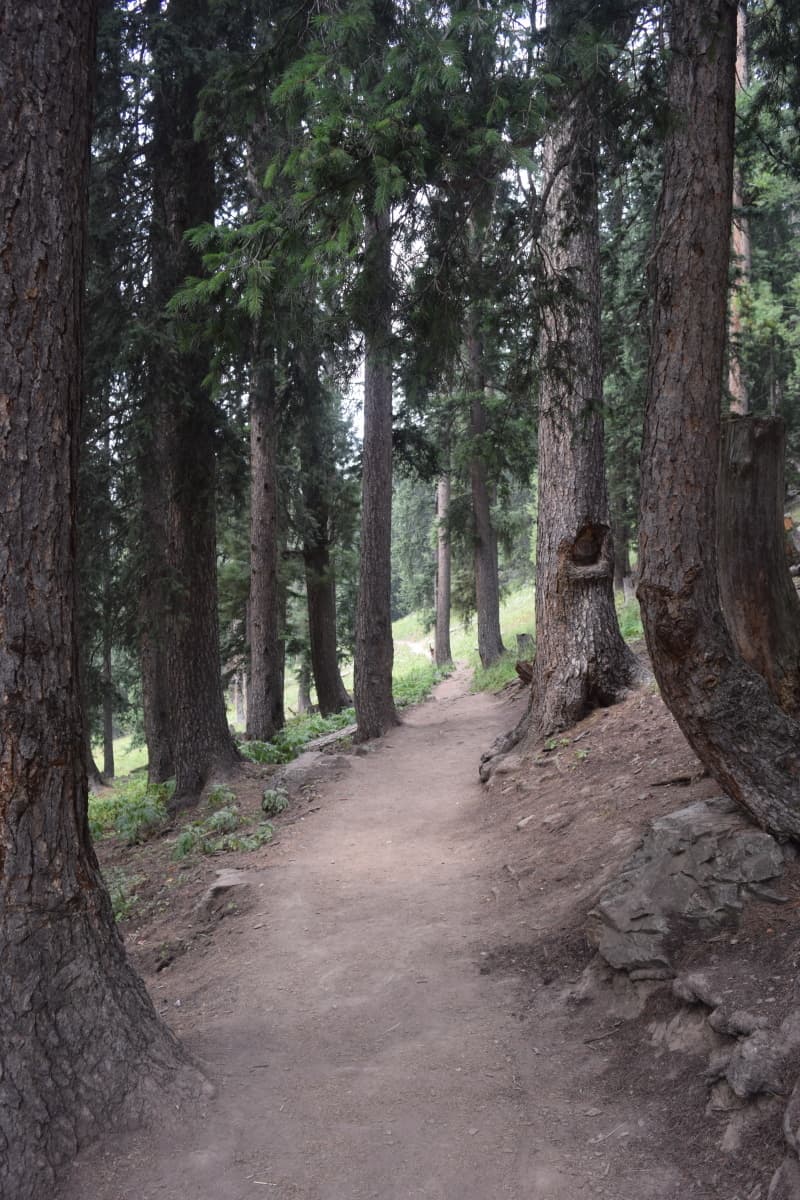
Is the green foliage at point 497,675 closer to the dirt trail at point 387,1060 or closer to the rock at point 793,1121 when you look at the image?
the dirt trail at point 387,1060

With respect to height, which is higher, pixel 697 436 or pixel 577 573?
pixel 697 436

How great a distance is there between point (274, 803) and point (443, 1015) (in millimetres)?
5125

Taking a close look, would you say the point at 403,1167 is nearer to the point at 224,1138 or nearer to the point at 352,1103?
the point at 352,1103

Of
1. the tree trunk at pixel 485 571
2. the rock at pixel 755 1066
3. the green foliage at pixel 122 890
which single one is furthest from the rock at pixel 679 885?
the tree trunk at pixel 485 571

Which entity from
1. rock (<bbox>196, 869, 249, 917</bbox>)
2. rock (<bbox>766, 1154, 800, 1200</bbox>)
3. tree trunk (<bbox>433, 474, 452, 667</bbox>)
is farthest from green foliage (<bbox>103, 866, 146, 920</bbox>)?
tree trunk (<bbox>433, 474, 452, 667</bbox>)

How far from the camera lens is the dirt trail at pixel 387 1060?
139 inches

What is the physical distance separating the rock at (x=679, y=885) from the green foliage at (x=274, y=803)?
17.4 ft

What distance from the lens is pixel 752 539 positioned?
562cm

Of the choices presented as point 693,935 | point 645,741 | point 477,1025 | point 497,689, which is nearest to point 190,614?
point 645,741

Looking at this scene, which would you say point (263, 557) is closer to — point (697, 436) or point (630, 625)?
point (630, 625)

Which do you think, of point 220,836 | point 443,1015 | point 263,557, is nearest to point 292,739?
point 263,557

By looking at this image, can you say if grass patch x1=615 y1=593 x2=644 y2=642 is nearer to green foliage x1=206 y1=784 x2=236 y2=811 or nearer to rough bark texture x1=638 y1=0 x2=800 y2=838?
green foliage x1=206 y1=784 x2=236 y2=811

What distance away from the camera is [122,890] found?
27.9 feet

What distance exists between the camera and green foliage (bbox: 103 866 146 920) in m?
7.98
